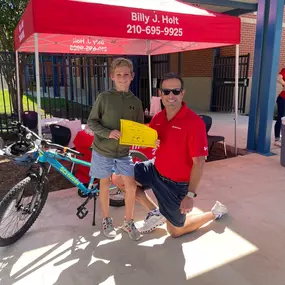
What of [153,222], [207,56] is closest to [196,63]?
[207,56]

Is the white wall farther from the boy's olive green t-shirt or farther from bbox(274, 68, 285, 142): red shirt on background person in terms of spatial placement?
the boy's olive green t-shirt

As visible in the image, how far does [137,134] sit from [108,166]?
1.61 feet

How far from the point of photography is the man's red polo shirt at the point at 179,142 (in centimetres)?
232

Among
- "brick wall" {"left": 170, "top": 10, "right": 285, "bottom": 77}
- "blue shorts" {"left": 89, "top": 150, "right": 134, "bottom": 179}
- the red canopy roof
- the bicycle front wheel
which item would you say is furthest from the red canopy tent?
"brick wall" {"left": 170, "top": 10, "right": 285, "bottom": 77}

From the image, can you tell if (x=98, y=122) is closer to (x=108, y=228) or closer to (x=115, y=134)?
(x=115, y=134)

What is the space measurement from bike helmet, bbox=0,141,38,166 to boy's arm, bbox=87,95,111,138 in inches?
22.6

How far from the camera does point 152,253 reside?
2693 mm

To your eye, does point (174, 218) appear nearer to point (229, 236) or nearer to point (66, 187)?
point (229, 236)

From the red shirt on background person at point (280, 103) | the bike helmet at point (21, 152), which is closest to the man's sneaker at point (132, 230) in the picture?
the bike helmet at point (21, 152)

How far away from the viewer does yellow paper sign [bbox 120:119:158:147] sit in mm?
2479

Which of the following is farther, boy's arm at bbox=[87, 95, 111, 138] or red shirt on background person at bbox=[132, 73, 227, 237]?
boy's arm at bbox=[87, 95, 111, 138]

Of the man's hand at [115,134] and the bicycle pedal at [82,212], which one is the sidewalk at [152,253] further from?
the man's hand at [115,134]

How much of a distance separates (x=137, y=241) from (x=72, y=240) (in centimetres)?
63

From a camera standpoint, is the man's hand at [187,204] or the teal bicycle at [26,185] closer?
the man's hand at [187,204]
